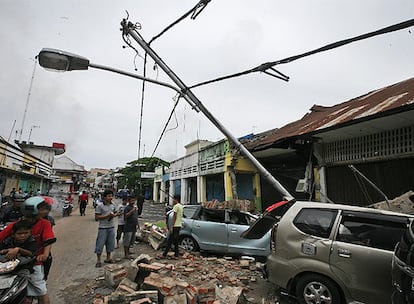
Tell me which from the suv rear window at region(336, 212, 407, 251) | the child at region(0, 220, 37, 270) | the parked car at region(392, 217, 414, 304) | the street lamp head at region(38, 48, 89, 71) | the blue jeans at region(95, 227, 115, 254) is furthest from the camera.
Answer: the blue jeans at region(95, 227, 115, 254)

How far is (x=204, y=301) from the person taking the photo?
3.67 metres

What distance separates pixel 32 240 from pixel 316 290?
3892mm

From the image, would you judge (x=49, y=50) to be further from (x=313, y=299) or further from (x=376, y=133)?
(x=376, y=133)

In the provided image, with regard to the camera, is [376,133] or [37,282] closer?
[37,282]

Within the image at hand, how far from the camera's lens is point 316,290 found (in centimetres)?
361

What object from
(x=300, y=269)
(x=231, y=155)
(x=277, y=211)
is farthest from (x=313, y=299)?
(x=231, y=155)

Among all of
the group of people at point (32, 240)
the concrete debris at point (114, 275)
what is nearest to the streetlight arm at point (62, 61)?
the group of people at point (32, 240)

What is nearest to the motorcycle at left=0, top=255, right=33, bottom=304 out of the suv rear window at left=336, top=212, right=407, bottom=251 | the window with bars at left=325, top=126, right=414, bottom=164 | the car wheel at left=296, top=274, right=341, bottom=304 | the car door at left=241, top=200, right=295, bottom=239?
the car door at left=241, top=200, right=295, bottom=239

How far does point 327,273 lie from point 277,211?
4.16ft

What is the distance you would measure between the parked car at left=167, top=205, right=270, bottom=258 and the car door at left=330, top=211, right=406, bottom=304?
3.16 m

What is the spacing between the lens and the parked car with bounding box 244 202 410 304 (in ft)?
10.9

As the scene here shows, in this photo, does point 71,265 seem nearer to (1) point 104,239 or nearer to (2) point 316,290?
(1) point 104,239

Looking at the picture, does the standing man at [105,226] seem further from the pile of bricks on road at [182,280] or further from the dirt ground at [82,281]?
the pile of bricks on road at [182,280]

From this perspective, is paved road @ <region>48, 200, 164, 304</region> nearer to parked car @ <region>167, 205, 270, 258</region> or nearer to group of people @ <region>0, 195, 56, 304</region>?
group of people @ <region>0, 195, 56, 304</region>
